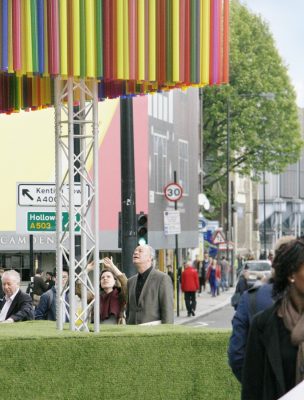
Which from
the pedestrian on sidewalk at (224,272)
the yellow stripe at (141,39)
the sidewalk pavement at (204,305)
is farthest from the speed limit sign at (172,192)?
the yellow stripe at (141,39)

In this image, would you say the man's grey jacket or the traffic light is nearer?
the man's grey jacket

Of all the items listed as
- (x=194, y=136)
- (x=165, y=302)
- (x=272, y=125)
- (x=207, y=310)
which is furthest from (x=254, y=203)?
(x=165, y=302)

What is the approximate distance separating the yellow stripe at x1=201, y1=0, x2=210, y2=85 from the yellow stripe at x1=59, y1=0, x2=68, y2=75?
1.32 meters

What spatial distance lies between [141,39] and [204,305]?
39.4 m

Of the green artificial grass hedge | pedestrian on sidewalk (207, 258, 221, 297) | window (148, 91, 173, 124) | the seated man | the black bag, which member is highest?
window (148, 91, 173, 124)

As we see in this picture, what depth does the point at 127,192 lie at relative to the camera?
67.6 feet

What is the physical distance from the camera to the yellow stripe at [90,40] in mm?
12273

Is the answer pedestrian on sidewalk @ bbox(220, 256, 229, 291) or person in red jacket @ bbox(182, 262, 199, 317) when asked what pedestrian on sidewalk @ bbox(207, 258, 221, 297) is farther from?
person in red jacket @ bbox(182, 262, 199, 317)

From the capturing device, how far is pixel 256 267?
58.6m

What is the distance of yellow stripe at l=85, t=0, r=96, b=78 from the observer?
12273mm

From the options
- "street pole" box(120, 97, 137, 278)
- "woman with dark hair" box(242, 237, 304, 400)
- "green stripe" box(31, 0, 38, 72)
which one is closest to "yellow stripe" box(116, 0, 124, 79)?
"green stripe" box(31, 0, 38, 72)

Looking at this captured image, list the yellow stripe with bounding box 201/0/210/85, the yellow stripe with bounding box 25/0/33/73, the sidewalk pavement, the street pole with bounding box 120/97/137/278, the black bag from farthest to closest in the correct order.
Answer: the sidewalk pavement → the street pole with bounding box 120/97/137/278 → the yellow stripe with bounding box 201/0/210/85 → the yellow stripe with bounding box 25/0/33/73 → the black bag

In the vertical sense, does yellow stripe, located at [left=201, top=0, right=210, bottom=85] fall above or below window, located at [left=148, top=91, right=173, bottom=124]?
below

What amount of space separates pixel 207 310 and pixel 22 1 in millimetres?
35079
